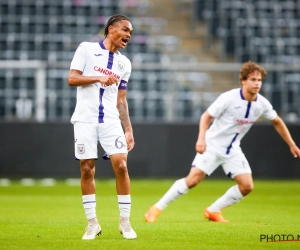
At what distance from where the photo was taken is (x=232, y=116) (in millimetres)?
→ 9898

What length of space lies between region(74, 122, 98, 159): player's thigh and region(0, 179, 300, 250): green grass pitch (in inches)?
32.2

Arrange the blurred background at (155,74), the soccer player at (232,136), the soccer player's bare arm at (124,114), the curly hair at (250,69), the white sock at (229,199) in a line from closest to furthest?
the soccer player's bare arm at (124,114) < the curly hair at (250,69) < the soccer player at (232,136) < the white sock at (229,199) < the blurred background at (155,74)

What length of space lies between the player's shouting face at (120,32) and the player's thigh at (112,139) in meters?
0.81

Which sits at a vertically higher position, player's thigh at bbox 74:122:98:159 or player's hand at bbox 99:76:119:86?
player's hand at bbox 99:76:119:86

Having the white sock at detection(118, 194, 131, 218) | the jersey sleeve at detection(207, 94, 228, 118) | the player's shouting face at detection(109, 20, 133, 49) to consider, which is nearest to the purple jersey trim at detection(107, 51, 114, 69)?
the player's shouting face at detection(109, 20, 133, 49)

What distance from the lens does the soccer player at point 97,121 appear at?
725cm

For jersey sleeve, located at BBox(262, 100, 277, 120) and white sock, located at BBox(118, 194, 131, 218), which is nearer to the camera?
white sock, located at BBox(118, 194, 131, 218)

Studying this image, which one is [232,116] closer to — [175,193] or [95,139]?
[175,193]

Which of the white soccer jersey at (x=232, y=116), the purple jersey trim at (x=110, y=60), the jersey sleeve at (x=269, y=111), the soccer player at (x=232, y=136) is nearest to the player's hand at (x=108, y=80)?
the purple jersey trim at (x=110, y=60)

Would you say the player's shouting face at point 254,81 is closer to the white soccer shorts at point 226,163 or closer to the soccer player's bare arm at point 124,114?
the white soccer shorts at point 226,163

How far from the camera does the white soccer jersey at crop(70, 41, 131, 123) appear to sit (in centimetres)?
729

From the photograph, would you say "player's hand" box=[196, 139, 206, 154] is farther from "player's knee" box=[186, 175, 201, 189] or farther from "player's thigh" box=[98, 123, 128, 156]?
"player's thigh" box=[98, 123, 128, 156]

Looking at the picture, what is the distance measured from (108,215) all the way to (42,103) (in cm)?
733

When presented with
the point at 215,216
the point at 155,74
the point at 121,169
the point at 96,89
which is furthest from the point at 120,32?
the point at 155,74
